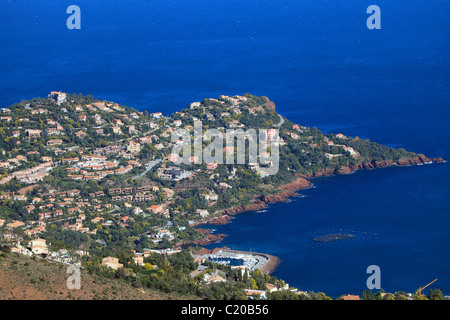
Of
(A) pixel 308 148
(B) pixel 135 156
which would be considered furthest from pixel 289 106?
(B) pixel 135 156

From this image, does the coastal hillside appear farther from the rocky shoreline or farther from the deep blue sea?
the deep blue sea

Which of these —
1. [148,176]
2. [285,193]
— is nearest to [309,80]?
[285,193]

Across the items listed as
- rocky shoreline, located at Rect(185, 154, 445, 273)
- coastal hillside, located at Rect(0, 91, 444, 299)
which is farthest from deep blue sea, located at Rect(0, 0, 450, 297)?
coastal hillside, located at Rect(0, 91, 444, 299)

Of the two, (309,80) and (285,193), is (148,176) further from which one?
(309,80)

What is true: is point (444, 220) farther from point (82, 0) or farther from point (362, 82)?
point (82, 0)

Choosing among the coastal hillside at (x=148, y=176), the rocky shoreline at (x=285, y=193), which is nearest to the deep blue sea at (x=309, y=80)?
the rocky shoreline at (x=285, y=193)

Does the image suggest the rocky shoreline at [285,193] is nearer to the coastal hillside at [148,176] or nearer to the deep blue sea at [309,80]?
the coastal hillside at [148,176]
